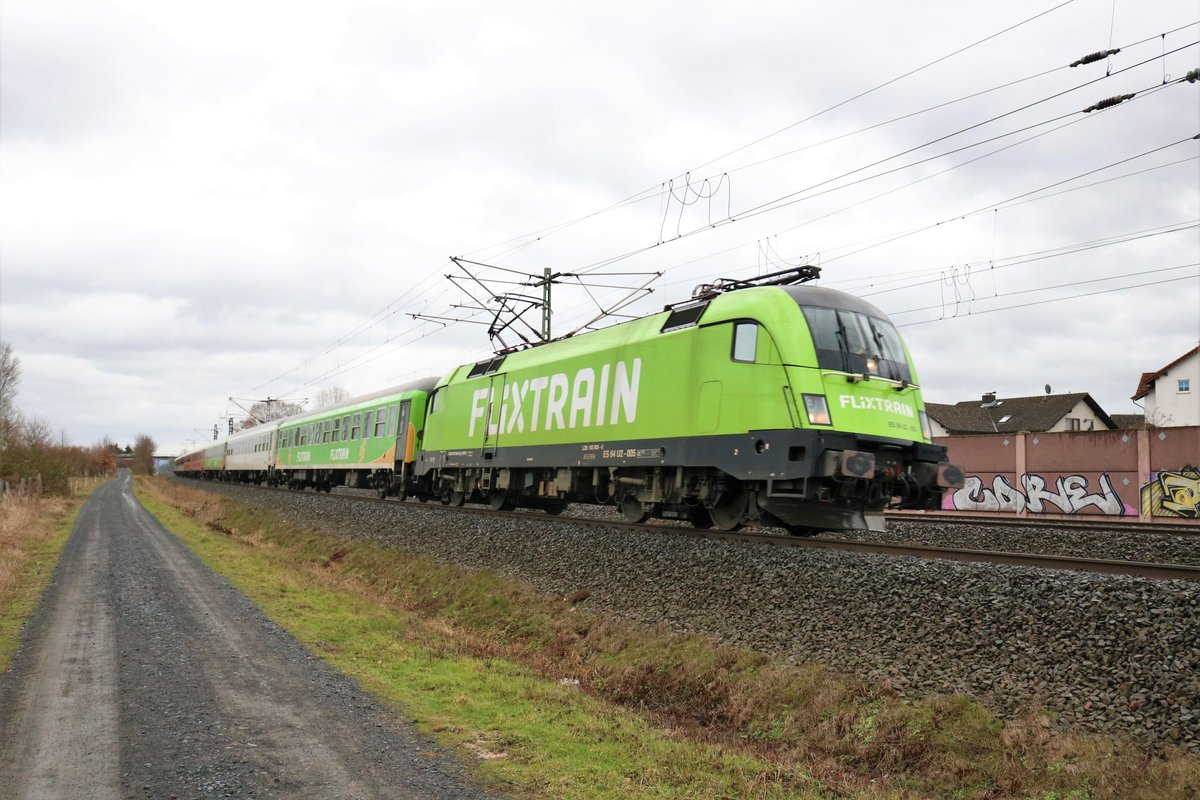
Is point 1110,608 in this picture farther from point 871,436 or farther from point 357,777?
point 357,777

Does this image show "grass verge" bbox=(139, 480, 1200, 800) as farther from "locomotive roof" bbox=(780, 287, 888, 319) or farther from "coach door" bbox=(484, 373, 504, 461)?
"coach door" bbox=(484, 373, 504, 461)

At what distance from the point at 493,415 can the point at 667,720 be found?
11.5 metres

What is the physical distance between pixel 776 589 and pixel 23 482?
139 ft

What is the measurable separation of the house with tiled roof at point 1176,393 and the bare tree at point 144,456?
144 metres

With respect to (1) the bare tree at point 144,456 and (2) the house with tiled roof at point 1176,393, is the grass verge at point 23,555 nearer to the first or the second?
(2) the house with tiled roof at point 1176,393

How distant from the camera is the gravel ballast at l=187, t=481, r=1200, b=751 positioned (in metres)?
6.02

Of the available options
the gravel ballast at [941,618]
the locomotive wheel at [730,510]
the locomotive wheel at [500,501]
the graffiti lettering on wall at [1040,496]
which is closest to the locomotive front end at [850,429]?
the locomotive wheel at [730,510]

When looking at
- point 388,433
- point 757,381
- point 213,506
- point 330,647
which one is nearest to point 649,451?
point 757,381

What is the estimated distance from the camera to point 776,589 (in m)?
9.21

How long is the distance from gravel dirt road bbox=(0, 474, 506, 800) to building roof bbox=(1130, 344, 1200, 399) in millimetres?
52073

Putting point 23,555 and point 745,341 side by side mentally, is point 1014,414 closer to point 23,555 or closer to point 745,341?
point 745,341

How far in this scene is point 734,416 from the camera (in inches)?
437

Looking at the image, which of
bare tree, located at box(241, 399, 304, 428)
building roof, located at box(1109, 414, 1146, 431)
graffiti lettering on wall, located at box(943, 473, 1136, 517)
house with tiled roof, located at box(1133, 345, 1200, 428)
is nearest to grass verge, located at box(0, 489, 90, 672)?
graffiti lettering on wall, located at box(943, 473, 1136, 517)

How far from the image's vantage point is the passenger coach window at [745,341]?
10969mm
